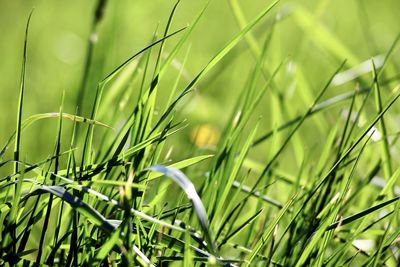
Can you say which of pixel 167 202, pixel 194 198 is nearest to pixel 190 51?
pixel 167 202

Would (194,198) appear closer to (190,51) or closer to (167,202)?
(167,202)

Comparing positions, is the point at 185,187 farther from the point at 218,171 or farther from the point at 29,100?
the point at 29,100

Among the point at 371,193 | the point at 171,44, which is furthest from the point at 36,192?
the point at 171,44

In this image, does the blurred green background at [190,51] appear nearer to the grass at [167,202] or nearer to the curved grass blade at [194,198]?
the grass at [167,202]

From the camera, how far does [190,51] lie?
10.4ft

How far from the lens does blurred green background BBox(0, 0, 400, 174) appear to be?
6.19 feet

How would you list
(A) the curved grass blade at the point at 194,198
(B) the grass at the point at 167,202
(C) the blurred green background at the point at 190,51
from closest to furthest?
1. (A) the curved grass blade at the point at 194,198
2. (B) the grass at the point at 167,202
3. (C) the blurred green background at the point at 190,51

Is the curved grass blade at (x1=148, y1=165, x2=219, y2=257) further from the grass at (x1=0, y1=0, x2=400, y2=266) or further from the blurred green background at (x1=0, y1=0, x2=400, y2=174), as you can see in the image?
the blurred green background at (x1=0, y1=0, x2=400, y2=174)

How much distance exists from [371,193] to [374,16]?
2.42 metres

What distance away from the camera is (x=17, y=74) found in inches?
97.9

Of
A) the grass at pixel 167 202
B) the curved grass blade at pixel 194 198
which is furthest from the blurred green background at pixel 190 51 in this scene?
the curved grass blade at pixel 194 198

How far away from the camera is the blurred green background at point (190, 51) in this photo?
1.89 metres

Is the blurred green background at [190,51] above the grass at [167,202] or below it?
above

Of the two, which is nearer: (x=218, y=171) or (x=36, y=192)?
(x=36, y=192)
